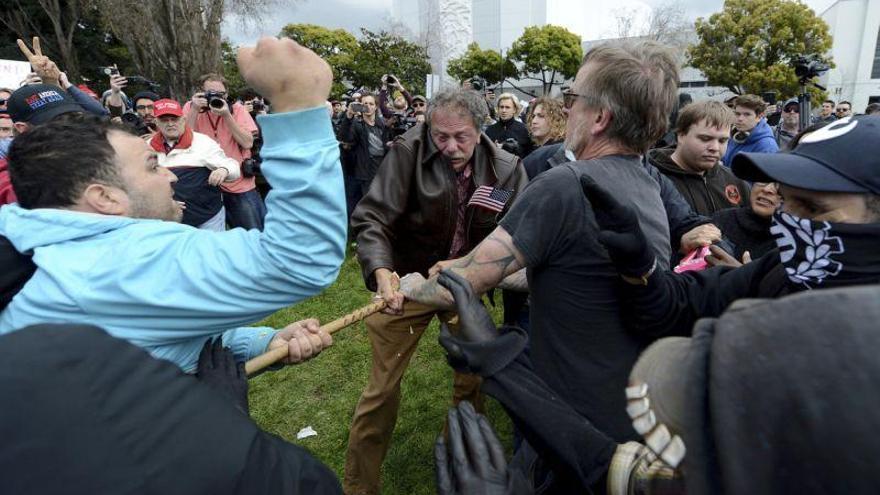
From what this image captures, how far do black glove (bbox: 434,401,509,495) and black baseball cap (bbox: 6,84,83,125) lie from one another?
11.0ft

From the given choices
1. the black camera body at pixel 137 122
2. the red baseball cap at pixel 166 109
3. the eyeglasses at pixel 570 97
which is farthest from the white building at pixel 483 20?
the eyeglasses at pixel 570 97

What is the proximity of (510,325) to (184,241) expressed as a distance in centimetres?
88

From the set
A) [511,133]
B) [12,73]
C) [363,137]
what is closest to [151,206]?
[511,133]

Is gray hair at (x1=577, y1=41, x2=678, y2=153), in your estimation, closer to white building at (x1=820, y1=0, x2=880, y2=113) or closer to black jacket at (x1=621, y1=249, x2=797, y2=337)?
black jacket at (x1=621, y1=249, x2=797, y2=337)

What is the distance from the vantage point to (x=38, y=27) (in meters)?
25.7

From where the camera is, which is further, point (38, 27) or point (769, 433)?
point (38, 27)

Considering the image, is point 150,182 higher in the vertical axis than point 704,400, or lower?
higher

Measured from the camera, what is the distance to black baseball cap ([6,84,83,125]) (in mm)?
3045

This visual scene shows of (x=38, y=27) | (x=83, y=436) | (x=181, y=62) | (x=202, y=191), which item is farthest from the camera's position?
(x=38, y=27)

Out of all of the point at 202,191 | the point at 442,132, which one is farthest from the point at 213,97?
the point at 442,132

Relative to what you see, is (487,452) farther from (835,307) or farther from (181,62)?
(181,62)

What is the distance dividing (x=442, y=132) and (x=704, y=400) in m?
2.33

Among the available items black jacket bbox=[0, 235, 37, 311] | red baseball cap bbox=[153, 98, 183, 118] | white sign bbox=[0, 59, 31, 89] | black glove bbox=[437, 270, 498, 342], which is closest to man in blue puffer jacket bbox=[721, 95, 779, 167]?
black glove bbox=[437, 270, 498, 342]

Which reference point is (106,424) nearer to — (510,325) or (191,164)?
(510,325)
